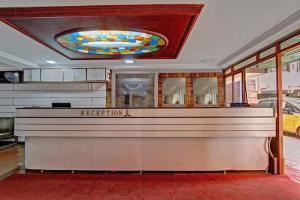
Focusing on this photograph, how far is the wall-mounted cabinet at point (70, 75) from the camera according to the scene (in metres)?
7.18

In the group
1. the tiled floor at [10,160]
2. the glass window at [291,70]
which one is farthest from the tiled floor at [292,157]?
the tiled floor at [10,160]

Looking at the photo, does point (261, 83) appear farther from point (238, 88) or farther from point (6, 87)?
point (6, 87)

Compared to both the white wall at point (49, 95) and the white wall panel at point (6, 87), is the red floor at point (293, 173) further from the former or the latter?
the white wall panel at point (6, 87)

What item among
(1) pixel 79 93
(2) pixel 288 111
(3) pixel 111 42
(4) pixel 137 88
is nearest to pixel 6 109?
(1) pixel 79 93

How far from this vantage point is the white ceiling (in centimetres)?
290

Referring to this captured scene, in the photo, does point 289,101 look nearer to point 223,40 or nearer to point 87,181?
point 223,40

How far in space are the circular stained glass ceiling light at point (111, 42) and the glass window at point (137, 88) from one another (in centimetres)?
252

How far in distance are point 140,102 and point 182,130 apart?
3.90 metres

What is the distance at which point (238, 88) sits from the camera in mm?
6727

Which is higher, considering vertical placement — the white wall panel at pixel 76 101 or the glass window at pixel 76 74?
the glass window at pixel 76 74

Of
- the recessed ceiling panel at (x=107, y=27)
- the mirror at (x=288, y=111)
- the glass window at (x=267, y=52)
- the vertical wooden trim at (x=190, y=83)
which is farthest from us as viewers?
the mirror at (x=288, y=111)

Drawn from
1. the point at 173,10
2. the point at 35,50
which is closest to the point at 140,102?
the point at 35,50

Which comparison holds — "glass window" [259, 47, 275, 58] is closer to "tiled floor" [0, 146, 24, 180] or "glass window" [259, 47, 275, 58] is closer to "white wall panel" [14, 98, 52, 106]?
"tiled floor" [0, 146, 24, 180]

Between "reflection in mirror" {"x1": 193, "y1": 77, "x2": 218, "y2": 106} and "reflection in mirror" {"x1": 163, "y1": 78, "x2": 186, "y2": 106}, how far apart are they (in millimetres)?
438
